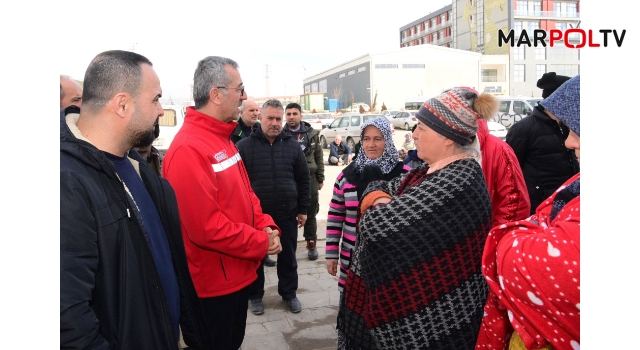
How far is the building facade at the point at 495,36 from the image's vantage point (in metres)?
34.6

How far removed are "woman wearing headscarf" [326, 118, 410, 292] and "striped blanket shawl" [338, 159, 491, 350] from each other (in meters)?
0.94

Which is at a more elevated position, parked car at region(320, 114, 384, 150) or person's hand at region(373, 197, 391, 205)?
parked car at region(320, 114, 384, 150)

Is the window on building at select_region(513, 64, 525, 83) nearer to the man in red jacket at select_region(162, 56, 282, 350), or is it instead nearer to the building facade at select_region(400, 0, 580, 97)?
the building facade at select_region(400, 0, 580, 97)

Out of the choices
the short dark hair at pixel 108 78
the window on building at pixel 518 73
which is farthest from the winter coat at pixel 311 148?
the window on building at pixel 518 73

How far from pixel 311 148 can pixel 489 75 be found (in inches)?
2022

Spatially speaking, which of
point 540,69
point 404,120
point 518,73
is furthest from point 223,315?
point 518,73

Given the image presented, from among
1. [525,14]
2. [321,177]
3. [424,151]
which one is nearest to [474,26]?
[525,14]

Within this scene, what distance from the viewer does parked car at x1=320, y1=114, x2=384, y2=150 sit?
19.4 m

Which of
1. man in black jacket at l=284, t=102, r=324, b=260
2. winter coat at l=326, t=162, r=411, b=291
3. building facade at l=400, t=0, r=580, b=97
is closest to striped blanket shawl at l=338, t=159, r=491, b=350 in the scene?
winter coat at l=326, t=162, r=411, b=291

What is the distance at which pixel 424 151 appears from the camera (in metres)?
2.12

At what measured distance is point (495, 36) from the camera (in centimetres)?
4209

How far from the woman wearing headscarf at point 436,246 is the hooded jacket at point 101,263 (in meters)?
0.92

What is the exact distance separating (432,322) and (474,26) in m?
58.6
